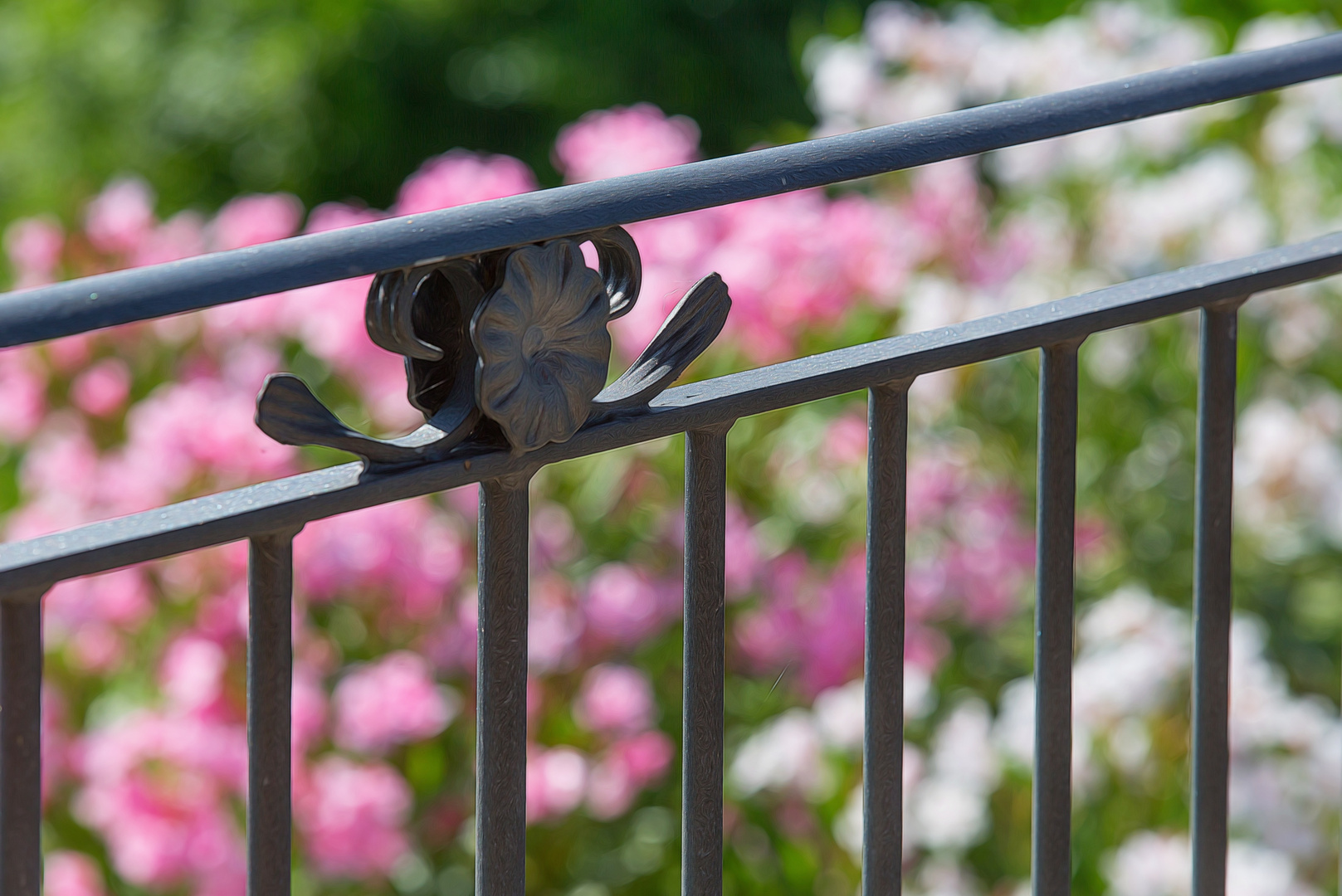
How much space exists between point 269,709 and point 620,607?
4.40ft

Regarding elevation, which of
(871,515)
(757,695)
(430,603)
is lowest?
(757,695)

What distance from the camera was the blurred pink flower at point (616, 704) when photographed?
2.02 meters

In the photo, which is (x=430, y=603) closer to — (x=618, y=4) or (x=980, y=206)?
(x=980, y=206)

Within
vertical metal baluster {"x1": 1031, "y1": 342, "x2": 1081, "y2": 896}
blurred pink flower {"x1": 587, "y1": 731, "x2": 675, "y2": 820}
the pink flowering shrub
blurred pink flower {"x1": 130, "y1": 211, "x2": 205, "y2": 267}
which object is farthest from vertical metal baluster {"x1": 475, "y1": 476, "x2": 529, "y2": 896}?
blurred pink flower {"x1": 130, "y1": 211, "x2": 205, "y2": 267}

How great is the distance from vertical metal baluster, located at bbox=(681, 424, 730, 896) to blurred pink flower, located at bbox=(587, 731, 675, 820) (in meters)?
1.13

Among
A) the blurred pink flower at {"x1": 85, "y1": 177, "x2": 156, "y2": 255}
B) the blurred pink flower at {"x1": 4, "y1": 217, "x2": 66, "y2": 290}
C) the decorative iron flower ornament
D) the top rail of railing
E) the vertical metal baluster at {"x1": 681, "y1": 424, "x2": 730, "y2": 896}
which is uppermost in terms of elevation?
the top rail of railing

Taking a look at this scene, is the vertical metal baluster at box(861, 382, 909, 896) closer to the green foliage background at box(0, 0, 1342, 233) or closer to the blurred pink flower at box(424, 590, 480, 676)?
the blurred pink flower at box(424, 590, 480, 676)

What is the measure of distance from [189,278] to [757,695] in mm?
1740

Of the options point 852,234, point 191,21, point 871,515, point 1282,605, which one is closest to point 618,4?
point 191,21

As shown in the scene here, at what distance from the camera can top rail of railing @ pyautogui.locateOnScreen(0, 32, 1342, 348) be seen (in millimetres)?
635

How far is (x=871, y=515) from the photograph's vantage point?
960 millimetres

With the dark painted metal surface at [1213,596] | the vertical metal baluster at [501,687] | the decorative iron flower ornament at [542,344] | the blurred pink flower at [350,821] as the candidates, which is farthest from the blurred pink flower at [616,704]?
the decorative iron flower ornament at [542,344]

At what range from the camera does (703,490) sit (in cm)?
89

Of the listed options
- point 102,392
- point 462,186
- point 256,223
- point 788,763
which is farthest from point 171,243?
point 788,763
